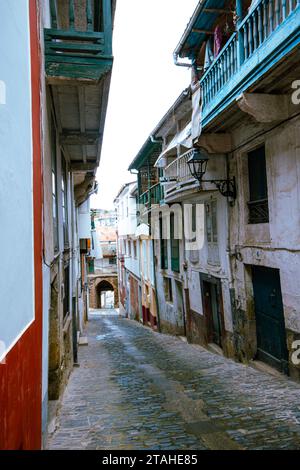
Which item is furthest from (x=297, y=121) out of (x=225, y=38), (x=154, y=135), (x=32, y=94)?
(x=154, y=135)

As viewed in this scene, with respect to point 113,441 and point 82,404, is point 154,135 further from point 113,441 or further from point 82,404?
point 113,441

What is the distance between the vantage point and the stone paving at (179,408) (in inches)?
191

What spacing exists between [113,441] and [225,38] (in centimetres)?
884

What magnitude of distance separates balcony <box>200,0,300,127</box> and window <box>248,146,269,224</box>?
4.48ft

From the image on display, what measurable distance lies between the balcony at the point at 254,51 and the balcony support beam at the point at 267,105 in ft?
0.56

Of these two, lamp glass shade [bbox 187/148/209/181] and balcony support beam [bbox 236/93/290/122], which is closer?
balcony support beam [bbox 236/93/290/122]

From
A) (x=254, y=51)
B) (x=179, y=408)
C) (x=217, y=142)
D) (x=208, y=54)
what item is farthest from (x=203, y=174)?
(x=179, y=408)

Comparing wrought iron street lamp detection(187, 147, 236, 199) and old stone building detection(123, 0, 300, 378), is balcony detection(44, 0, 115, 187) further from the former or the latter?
old stone building detection(123, 0, 300, 378)

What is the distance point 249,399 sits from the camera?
6293 millimetres

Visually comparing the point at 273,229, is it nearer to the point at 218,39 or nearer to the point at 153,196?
the point at 218,39

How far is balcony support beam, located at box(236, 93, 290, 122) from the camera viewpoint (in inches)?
270

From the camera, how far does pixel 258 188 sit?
8766 millimetres

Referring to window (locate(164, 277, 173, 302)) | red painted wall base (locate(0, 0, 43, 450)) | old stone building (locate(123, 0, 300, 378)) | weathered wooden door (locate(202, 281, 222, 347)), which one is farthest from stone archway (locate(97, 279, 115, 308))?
red painted wall base (locate(0, 0, 43, 450))

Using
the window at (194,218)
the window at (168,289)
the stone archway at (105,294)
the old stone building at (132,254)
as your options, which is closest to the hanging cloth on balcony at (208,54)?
the window at (194,218)
